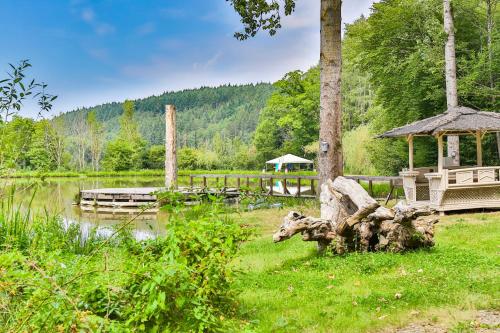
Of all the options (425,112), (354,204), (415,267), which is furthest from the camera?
(425,112)

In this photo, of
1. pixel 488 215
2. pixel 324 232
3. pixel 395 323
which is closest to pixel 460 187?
pixel 488 215

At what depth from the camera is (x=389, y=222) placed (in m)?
5.84

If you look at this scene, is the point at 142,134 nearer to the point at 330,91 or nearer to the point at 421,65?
the point at 421,65

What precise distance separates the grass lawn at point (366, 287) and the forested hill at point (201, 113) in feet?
246

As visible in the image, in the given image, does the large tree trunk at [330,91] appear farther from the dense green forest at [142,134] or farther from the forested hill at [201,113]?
the forested hill at [201,113]

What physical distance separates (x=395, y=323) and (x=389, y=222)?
2.48 m

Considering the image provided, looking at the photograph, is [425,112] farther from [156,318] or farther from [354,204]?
[156,318]

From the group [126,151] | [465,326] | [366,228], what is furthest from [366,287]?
[126,151]

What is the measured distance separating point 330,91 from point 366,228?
3.22 metres

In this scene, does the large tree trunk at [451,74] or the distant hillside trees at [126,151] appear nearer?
the large tree trunk at [451,74]

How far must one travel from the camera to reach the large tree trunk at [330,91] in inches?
316

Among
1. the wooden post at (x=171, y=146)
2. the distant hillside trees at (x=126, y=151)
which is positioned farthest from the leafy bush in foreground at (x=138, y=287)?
the distant hillside trees at (x=126, y=151)

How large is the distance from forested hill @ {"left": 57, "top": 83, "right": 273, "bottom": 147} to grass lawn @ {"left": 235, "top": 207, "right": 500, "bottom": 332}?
246 ft

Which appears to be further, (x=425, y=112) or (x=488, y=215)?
(x=425, y=112)
